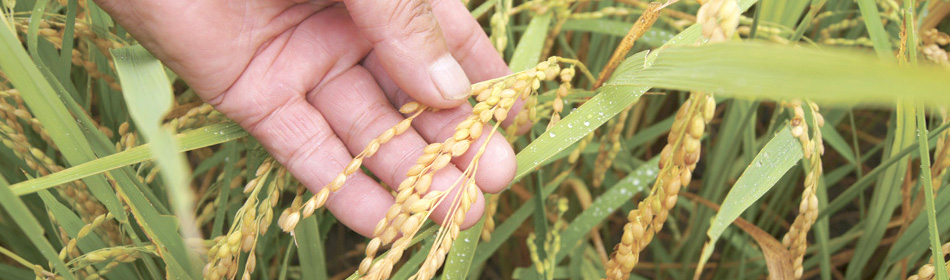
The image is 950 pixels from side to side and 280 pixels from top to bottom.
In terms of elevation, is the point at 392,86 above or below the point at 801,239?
above

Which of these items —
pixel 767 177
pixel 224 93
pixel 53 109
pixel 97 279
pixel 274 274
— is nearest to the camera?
pixel 53 109

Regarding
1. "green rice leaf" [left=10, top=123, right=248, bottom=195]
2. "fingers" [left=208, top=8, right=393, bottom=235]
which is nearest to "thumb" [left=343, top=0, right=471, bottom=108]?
"fingers" [left=208, top=8, right=393, bottom=235]

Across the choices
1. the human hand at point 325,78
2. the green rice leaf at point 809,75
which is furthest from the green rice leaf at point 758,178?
the human hand at point 325,78

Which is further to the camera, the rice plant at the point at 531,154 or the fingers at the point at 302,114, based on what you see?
the fingers at the point at 302,114

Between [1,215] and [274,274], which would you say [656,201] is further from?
[1,215]

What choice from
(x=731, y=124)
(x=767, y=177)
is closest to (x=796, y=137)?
(x=767, y=177)

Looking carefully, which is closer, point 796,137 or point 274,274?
point 796,137

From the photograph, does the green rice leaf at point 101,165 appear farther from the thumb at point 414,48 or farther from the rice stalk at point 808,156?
the rice stalk at point 808,156
